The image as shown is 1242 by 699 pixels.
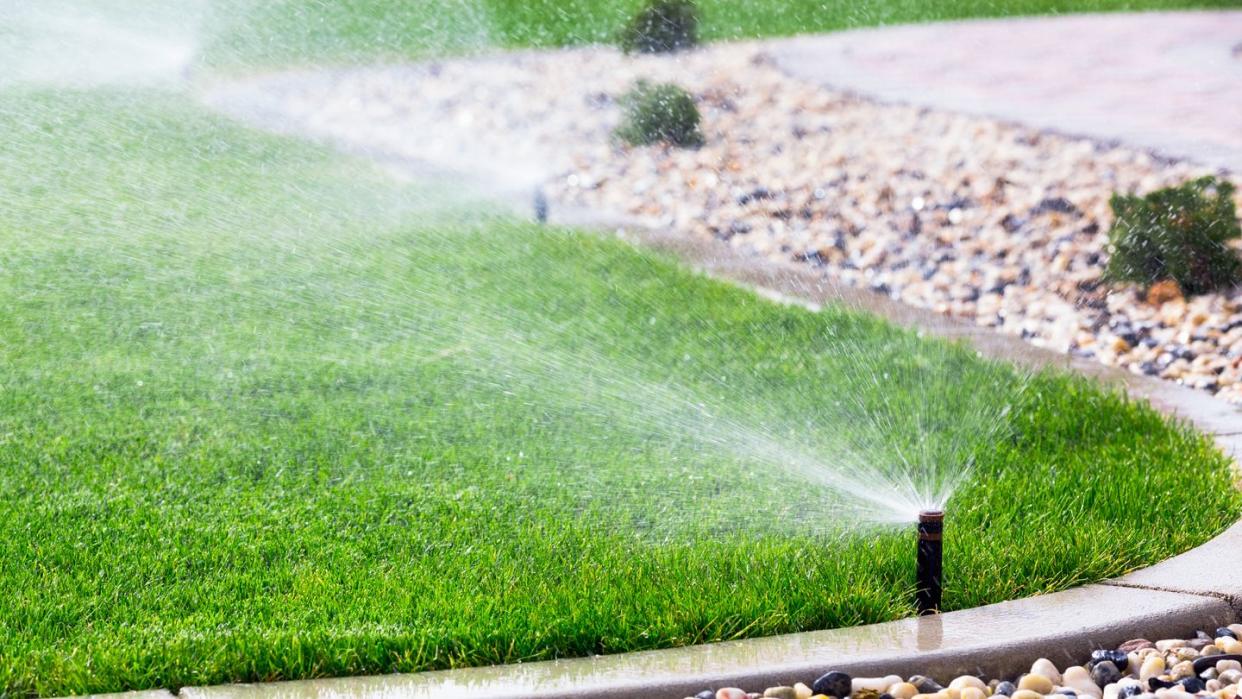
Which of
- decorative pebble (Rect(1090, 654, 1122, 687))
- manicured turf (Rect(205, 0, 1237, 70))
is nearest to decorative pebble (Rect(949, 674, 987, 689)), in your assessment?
decorative pebble (Rect(1090, 654, 1122, 687))

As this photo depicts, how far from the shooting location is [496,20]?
52.7 feet

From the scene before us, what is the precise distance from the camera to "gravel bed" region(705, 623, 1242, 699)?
2764 mm

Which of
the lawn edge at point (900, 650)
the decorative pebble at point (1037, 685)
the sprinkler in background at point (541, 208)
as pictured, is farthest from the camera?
the sprinkler in background at point (541, 208)

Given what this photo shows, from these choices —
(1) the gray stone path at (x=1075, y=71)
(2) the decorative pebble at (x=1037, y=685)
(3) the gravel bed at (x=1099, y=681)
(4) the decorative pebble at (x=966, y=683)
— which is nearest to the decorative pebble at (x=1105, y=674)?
(3) the gravel bed at (x=1099, y=681)

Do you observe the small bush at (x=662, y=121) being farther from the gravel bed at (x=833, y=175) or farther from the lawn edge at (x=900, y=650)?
the lawn edge at (x=900, y=650)

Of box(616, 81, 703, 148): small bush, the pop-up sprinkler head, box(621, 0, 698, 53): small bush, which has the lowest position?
the pop-up sprinkler head

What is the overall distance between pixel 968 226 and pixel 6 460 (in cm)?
518

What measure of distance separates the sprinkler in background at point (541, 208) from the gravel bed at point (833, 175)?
0.57m

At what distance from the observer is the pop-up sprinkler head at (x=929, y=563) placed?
10.1 feet

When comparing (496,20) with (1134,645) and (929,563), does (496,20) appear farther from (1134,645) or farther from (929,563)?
(1134,645)

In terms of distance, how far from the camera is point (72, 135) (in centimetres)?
→ 941

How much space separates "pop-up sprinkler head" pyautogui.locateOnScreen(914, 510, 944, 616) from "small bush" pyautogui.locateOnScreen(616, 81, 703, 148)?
6.97 metres

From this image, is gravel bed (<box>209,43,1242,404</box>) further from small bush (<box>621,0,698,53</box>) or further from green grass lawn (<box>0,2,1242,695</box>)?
green grass lawn (<box>0,2,1242,695</box>)

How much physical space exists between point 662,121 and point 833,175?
1.45m
